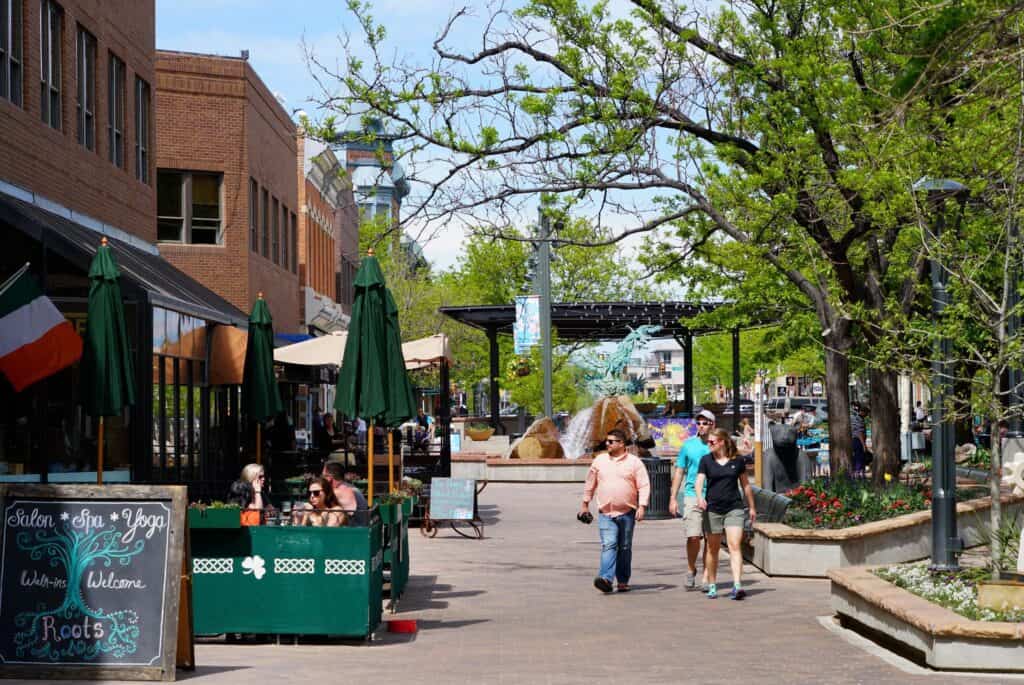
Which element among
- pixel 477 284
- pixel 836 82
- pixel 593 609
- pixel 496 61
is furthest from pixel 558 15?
pixel 477 284

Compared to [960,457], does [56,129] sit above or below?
above

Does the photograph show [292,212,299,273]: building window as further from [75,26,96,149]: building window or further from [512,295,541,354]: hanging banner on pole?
[75,26,96,149]: building window

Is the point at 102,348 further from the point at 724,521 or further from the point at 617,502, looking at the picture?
the point at 724,521

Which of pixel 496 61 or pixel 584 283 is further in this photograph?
pixel 584 283

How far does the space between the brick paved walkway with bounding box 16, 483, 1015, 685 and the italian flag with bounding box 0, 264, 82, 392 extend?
448 centimetres

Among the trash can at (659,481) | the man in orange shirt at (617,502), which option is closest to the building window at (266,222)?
the trash can at (659,481)

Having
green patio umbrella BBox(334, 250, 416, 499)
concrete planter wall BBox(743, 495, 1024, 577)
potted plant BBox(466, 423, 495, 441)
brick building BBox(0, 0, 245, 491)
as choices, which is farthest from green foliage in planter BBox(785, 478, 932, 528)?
potted plant BBox(466, 423, 495, 441)

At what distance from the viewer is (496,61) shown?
17875mm

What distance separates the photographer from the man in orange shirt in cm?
1566

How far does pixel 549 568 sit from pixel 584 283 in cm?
5664

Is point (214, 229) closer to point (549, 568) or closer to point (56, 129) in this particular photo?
point (56, 129)

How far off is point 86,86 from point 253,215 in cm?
1420

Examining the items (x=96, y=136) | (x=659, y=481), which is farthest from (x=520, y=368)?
(x=96, y=136)

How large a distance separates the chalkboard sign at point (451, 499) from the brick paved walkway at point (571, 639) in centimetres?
154
